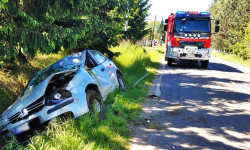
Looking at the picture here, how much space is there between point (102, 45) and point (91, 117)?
6.40m

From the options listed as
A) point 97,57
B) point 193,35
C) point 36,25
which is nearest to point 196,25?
point 193,35

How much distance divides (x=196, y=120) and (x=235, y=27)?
1047 inches

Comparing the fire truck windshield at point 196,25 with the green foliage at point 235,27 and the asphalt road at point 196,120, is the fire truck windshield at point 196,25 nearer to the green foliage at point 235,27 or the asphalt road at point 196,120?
the asphalt road at point 196,120

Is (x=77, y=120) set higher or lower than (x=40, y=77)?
lower

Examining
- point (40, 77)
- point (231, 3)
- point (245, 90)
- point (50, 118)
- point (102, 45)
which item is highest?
point (231, 3)

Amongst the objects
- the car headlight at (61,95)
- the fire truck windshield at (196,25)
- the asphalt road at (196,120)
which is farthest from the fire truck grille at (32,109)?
the fire truck windshield at (196,25)

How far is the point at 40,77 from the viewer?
5129mm

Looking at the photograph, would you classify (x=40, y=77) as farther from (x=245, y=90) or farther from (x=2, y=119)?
(x=245, y=90)

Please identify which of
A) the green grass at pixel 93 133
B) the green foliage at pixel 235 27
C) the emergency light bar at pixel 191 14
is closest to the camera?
the green grass at pixel 93 133

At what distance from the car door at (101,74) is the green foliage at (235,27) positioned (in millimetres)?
20179

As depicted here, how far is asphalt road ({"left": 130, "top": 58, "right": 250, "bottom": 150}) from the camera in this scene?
396cm

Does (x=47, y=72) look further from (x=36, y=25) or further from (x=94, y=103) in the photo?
(x=94, y=103)

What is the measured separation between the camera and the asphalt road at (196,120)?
3.96 m

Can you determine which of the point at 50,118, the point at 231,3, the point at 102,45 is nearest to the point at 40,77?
the point at 50,118
